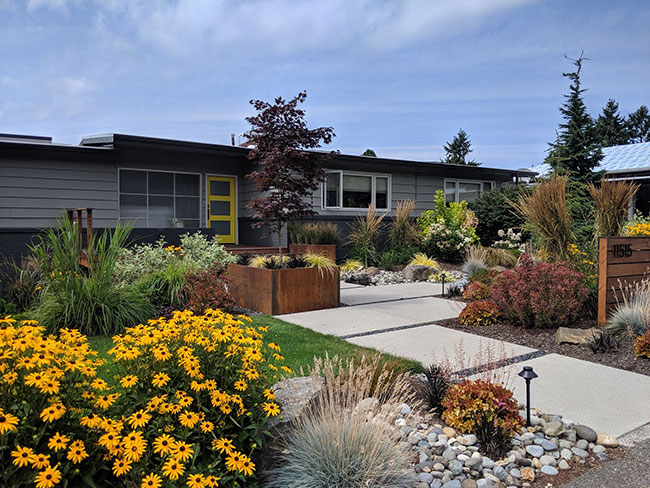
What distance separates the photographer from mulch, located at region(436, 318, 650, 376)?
172 inches

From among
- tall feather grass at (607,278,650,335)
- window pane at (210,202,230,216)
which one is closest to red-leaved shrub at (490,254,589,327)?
tall feather grass at (607,278,650,335)

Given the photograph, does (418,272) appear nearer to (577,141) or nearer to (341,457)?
(577,141)

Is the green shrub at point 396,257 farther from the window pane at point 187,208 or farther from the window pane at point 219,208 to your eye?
the window pane at point 187,208

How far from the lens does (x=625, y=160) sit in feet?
60.1

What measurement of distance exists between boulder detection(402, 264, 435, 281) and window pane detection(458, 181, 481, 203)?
6.01m

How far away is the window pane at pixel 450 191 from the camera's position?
15.7 meters

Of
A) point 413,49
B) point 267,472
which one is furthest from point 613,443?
point 413,49

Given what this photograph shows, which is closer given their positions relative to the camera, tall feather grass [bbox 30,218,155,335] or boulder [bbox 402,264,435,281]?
tall feather grass [bbox 30,218,155,335]

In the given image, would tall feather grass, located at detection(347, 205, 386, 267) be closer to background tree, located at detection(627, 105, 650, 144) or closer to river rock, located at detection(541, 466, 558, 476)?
river rock, located at detection(541, 466, 558, 476)

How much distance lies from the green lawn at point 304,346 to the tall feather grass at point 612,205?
422cm

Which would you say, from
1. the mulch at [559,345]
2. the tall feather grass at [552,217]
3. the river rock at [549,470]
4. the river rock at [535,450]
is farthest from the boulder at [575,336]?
the river rock at [549,470]

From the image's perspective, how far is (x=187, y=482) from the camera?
1835 mm

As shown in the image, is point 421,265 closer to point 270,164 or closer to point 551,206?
point 551,206

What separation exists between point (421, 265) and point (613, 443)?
8087 millimetres
